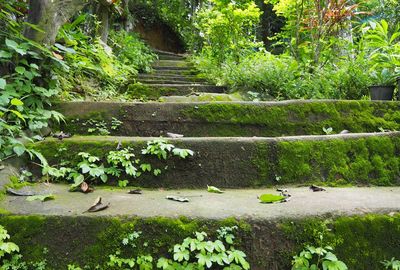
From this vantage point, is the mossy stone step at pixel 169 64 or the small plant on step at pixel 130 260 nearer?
the small plant on step at pixel 130 260

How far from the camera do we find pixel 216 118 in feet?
9.48

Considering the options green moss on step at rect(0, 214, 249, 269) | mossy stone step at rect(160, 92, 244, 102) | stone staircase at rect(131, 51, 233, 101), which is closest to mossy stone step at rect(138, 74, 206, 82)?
stone staircase at rect(131, 51, 233, 101)

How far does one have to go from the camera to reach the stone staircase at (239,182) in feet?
5.32

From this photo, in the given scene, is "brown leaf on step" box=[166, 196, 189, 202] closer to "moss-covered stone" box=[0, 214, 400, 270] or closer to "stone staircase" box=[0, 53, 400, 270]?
"stone staircase" box=[0, 53, 400, 270]

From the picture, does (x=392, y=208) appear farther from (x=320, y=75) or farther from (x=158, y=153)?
(x=320, y=75)

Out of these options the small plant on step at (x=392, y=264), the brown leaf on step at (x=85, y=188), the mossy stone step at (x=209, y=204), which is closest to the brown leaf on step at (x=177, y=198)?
the mossy stone step at (x=209, y=204)

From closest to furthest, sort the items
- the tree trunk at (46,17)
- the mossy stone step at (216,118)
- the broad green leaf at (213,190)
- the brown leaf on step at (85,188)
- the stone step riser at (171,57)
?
the brown leaf on step at (85,188)
the broad green leaf at (213,190)
the tree trunk at (46,17)
the mossy stone step at (216,118)
the stone step riser at (171,57)

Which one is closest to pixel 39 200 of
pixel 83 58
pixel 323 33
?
pixel 83 58

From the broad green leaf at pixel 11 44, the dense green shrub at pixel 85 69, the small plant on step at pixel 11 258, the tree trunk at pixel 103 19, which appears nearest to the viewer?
the small plant on step at pixel 11 258

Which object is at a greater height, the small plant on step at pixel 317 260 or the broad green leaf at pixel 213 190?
the broad green leaf at pixel 213 190

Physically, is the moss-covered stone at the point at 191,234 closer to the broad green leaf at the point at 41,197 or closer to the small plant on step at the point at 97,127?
the broad green leaf at the point at 41,197

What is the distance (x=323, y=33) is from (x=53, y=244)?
4699mm

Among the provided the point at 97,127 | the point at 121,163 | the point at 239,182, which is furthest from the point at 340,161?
the point at 97,127

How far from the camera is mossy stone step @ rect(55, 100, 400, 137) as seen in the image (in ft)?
9.40
